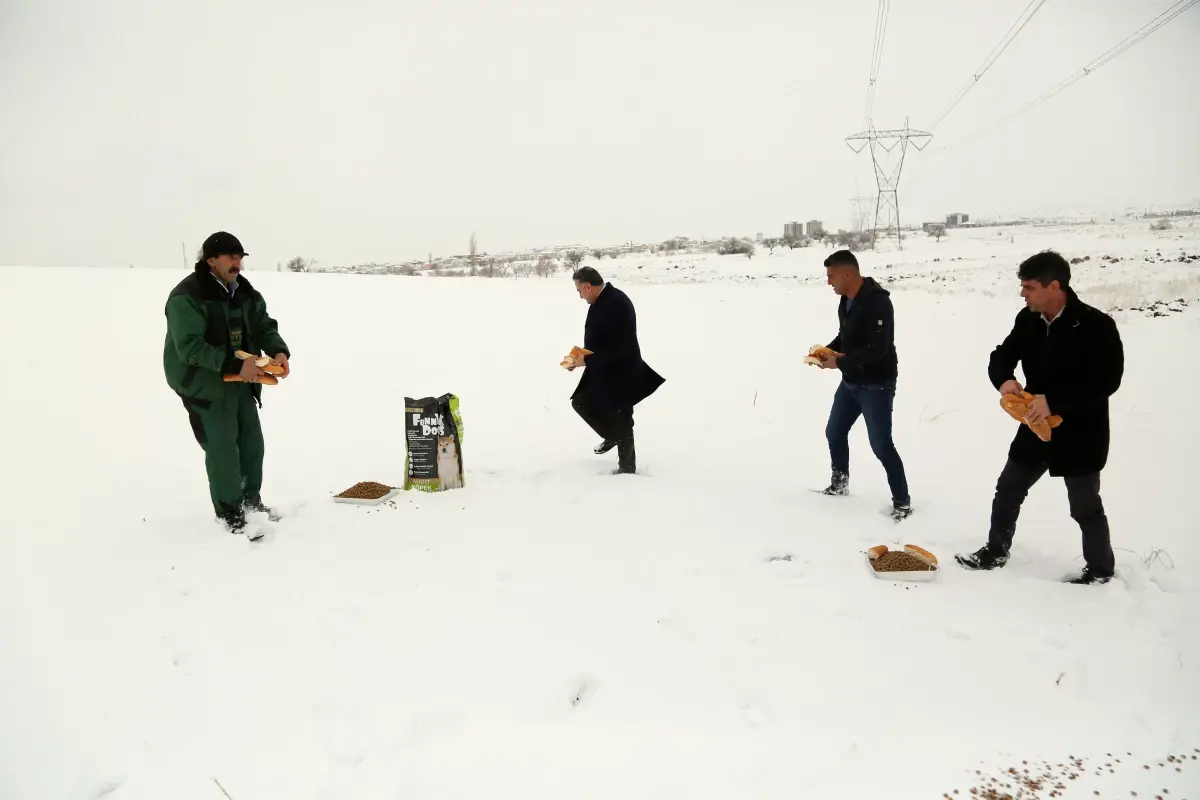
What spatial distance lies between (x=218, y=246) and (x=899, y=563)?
14.0ft

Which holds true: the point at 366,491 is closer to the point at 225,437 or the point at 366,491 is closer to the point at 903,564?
the point at 225,437

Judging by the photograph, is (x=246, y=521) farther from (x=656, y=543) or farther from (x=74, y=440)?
(x=74, y=440)

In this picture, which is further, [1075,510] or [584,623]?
[1075,510]

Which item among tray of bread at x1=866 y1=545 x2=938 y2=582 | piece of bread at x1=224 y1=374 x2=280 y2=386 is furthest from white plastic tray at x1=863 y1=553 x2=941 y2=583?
piece of bread at x1=224 y1=374 x2=280 y2=386

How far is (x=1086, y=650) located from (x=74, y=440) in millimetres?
7778

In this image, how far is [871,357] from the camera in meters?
4.29

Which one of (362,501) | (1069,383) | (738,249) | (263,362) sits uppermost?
(738,249)

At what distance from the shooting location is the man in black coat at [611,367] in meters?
5.20

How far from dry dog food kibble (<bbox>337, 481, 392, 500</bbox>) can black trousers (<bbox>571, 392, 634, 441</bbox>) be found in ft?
5.17

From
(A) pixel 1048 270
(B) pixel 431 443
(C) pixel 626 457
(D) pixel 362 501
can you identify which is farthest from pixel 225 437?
(A) pixel 1048 270

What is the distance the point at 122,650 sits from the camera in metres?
2.84

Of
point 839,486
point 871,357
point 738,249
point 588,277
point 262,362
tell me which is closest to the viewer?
point 262,362

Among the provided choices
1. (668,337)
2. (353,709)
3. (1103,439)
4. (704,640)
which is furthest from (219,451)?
(668,337)

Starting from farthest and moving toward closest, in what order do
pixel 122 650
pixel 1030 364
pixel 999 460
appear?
1. pixel 999 460
2. pixel 1030 364
3. pixel 122 650
